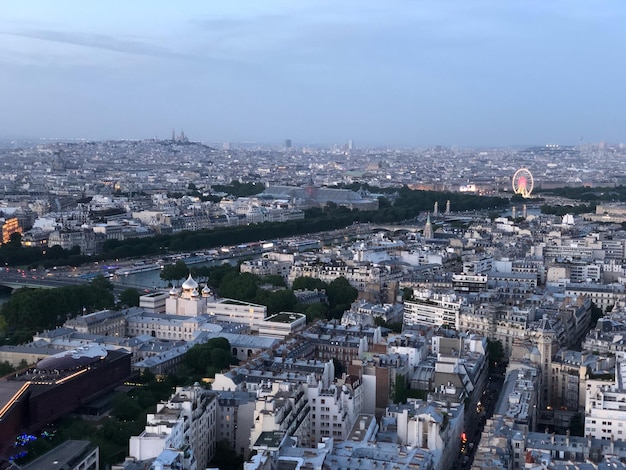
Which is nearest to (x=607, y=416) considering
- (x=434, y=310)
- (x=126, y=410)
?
(x=126, y=410)

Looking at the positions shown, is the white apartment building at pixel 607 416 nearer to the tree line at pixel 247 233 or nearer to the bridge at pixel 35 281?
the bridge at pixel 35 281

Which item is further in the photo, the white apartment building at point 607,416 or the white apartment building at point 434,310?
the white apartment building at point 434,310

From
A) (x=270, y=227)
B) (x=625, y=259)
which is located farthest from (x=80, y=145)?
(x=625, y=259)

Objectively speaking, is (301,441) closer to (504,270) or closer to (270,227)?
(504,270)

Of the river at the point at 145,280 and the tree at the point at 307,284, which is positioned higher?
the tree at the point at 307,284

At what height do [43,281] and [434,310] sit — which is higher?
[434,310]

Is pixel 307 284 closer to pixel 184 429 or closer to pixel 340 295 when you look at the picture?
pixel 340 295

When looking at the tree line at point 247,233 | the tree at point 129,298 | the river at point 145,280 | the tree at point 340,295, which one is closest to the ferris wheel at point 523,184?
the tree line at point 247,233
